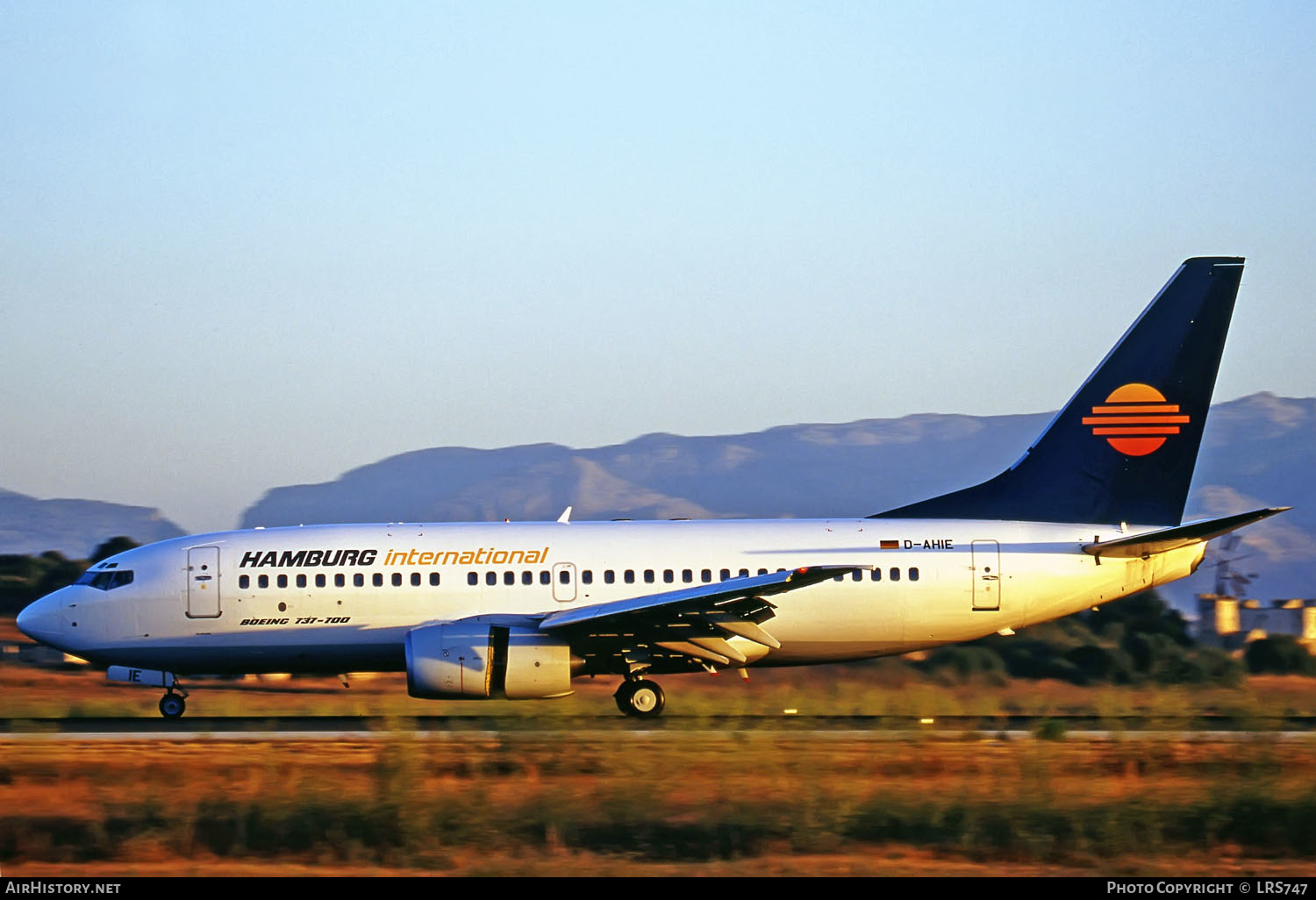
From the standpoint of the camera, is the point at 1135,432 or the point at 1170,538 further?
the point at 1135,432

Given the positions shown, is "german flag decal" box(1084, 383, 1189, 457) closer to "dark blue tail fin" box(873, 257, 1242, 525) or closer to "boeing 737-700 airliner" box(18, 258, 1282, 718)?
"dark blue tail fin" box(873, 257, 1242, 525)

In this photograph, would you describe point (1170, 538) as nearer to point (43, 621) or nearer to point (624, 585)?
point (624, 585)

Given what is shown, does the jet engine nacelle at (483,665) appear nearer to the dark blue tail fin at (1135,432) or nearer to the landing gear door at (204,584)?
the landing gear door at (204,584)

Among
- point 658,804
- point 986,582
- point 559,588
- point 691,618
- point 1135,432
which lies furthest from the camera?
point 1135,432

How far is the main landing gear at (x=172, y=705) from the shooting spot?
23.7 m

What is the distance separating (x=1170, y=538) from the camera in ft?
74.0

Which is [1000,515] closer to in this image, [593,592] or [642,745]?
[593,592]

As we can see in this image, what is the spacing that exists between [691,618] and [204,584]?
7.71 m

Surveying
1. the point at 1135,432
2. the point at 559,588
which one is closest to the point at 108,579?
the point at 559,588

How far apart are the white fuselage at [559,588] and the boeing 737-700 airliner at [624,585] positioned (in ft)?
0.09

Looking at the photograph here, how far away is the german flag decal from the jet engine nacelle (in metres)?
9.70

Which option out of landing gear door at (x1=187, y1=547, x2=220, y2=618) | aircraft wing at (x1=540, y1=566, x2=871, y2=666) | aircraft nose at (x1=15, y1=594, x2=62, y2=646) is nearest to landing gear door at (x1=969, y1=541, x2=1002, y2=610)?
aircraft wing at (x1=540, y1=566, x2=871, y2=666)

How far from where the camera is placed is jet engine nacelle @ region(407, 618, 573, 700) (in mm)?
21344
